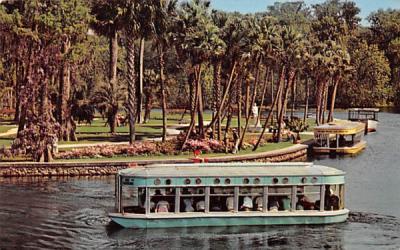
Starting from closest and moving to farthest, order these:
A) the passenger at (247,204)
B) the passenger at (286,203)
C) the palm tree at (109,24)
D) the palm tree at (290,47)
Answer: the passenger at (247,204) < the passenger at (286,203) < the palm tree at (109,24) < the palm tree at (290,47)

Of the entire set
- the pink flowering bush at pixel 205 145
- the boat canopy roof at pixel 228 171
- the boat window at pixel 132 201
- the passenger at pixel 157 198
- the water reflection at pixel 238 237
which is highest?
the boat canopy roof at pixel 228 171

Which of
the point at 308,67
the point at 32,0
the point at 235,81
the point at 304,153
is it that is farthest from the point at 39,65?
the point at 308,67

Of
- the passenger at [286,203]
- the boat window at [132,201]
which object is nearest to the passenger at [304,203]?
the passenger at [286,203]

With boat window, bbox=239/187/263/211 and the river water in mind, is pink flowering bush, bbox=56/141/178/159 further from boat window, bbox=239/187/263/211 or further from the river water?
boat window, bbox=239/187/263/211

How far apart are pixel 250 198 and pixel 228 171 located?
1.91 metres

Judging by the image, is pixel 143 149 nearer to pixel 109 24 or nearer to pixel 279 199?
pixel 109 24

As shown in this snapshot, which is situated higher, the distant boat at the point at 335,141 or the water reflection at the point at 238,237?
the distant boat at the point at 335,141

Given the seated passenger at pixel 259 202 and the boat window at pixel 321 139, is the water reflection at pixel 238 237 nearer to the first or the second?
the seated passenger at pixel 259 202

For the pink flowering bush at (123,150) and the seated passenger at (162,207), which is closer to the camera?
the seated passenger at (162,207)

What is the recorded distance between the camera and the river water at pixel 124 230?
3697 centimetres

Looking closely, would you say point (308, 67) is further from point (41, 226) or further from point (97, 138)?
point (41, 226)

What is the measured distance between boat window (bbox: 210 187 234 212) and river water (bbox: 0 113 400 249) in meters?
1.18

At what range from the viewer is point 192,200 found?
39844mm

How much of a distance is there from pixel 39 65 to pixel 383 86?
5059 inches
